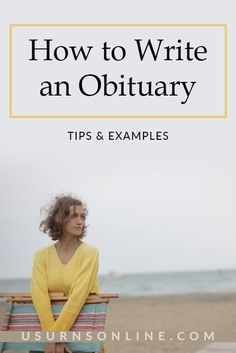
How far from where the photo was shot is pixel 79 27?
6.56 feet

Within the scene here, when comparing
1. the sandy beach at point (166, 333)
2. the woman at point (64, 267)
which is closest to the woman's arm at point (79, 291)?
the woman at point (64, 267)

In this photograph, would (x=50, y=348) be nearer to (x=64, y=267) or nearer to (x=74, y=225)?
(x=64, y=267)

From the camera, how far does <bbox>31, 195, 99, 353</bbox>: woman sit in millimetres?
1878

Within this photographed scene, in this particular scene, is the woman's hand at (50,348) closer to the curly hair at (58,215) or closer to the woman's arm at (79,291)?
the woman's arm at (79,291)

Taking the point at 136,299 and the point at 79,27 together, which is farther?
the point at 136,299

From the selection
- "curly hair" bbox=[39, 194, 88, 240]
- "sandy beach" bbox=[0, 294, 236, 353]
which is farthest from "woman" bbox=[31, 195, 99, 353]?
"sandy beach" bbox=[0, 294, 236, 353]

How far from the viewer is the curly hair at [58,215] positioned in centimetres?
194

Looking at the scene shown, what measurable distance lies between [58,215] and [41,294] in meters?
0.25

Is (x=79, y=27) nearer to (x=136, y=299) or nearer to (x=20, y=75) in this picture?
(x=20, y=75)

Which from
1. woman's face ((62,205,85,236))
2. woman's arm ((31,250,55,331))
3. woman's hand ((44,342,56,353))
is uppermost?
woman's face ((62,205,85,236))

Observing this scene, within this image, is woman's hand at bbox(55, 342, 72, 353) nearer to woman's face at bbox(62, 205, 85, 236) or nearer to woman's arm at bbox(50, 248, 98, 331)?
woman's arm at bbox(50, 248, 98, 331)

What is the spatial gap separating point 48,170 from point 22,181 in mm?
91

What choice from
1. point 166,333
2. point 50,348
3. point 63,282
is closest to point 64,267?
point 63,282

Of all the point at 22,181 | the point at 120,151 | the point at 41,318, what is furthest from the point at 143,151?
the point at 41,318
